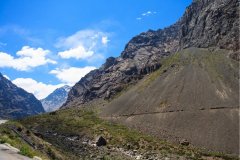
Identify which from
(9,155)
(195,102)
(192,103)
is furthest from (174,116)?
(9,155)

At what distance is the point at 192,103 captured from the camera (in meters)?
142

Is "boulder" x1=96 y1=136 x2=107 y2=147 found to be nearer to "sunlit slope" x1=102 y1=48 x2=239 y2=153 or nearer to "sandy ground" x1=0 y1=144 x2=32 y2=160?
"sunlit slope" x1=102 y1=48 x2=239 y2=153

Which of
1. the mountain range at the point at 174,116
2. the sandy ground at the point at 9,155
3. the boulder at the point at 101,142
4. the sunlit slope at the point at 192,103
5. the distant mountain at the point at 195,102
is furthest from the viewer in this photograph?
the distant mountain at the point at 195,102

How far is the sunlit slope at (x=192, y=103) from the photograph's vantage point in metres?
119

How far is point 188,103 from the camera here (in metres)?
144

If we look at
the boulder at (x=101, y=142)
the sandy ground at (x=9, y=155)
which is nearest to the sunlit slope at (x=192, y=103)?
the boulder at (x=101, y=142)

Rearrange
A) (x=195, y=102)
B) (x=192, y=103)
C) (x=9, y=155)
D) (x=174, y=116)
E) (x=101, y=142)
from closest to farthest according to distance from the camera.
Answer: (x=9, y=155)
(x=101, y=142)
(x=174, y=116)
(x=195, y=102)
(x=192, y=103)

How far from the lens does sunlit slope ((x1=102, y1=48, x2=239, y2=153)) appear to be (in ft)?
389

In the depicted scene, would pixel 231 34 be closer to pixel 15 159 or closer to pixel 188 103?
pixel 188 103

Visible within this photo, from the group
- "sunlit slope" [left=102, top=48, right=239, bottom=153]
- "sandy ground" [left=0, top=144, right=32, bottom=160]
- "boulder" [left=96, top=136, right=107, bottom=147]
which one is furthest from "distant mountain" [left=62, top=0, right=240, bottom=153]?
"sandy ground" [left=0, top=144, right=32, bottom=160]

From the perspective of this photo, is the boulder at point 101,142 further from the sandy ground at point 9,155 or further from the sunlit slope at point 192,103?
Result: the sandy ground at point 9,155

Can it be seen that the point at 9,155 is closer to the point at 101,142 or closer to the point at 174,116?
the point at 101,142

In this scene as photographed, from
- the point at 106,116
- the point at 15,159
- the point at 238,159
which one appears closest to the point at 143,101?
the point at 106,116

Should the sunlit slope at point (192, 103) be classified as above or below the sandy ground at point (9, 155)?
above
